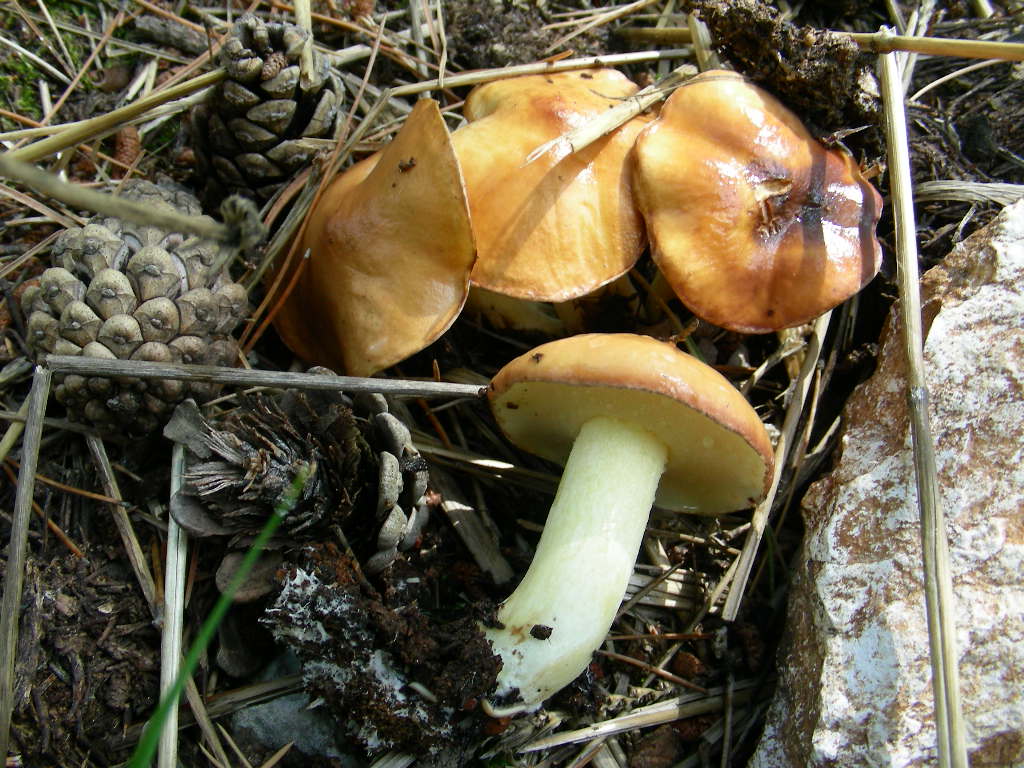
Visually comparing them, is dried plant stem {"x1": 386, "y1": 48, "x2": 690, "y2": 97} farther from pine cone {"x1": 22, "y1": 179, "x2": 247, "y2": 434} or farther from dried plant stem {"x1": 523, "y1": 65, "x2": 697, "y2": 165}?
pine cone {"x1": 22, "y1": 179, "x2": 247, "y2": 434}

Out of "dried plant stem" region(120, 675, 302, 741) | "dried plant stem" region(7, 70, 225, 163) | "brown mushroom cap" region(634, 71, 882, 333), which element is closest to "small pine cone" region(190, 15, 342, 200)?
"dried plant stem" region(7, 70, 225, 163)

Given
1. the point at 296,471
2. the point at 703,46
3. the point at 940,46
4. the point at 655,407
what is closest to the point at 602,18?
the point at 703,46

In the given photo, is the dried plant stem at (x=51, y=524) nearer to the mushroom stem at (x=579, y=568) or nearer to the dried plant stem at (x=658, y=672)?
the mushroom stem at (x=579, y=568)

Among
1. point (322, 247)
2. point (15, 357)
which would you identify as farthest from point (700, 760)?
point (15, 357)

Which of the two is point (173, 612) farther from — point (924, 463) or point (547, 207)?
point (924, 463)

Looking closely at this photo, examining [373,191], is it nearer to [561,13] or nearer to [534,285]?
[534,285]

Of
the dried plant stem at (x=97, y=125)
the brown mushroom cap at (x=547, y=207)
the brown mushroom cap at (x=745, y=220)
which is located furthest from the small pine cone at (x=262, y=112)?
the brown mushroom cap at (x=745, y=220)
